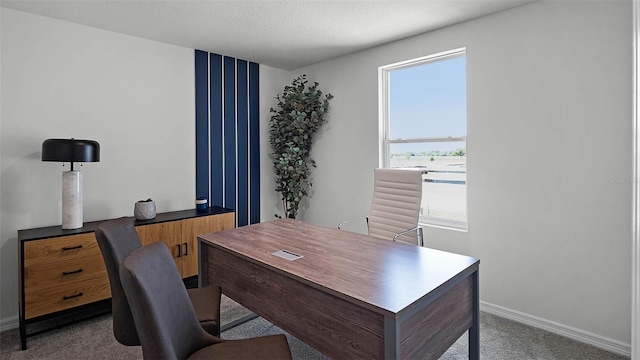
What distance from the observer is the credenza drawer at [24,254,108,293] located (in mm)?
2482

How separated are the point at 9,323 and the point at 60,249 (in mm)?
883

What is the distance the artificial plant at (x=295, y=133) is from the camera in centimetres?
427

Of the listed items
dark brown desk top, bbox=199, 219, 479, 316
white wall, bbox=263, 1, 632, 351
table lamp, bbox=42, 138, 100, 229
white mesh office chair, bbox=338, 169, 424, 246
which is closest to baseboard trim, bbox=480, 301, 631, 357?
white wall, bbox=263, 1, 632, 351

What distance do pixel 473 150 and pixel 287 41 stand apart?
219 cm

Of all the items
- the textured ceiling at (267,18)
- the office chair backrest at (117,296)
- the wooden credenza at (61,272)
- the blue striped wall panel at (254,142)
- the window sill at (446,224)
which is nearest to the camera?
the office chair backrest at (117,296)

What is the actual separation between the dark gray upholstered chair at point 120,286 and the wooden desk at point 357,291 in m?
0.27

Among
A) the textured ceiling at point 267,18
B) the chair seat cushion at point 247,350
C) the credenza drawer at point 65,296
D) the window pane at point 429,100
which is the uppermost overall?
the textured ceiling at point 267,18

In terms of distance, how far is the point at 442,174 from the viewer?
3.41 m

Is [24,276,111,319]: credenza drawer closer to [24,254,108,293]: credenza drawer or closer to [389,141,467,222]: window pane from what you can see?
[24,254,108,293]: credenza drawer

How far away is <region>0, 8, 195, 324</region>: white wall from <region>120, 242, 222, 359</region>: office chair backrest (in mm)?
2330

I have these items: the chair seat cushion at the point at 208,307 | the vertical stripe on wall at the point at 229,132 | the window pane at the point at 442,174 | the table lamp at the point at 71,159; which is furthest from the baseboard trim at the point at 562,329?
the table lamp at the point at 71,159

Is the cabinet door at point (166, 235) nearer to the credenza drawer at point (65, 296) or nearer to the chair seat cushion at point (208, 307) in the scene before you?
the credenza drawer at point (65, 296)

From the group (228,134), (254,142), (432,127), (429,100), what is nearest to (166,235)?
(228,134)

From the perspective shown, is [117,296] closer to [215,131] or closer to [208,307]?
[208,307]
